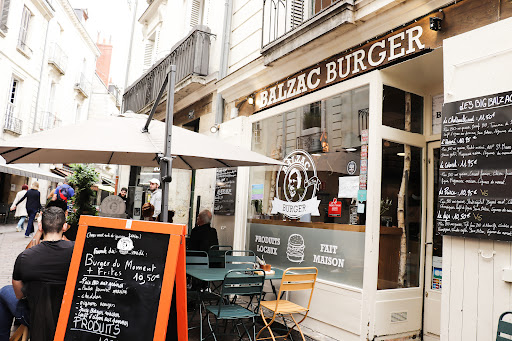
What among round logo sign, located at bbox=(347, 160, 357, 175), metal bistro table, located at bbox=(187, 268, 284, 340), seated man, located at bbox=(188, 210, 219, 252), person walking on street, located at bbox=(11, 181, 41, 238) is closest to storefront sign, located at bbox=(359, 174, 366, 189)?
round logo sign, located at bbox=(347, 160, 357, 175)

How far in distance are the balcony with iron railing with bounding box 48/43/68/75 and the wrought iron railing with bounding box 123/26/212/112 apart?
40.4ft

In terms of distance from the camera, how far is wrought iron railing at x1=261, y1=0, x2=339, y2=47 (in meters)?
6.52

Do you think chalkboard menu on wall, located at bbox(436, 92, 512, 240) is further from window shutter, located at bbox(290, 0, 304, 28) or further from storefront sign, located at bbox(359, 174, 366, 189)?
window shutter, located at bbox(290, 0, 304, 28)

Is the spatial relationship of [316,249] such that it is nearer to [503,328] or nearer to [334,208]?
[334,208]

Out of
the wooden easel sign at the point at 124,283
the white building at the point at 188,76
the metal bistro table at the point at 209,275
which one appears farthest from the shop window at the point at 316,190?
the wooden easel sign at the point at 124,283

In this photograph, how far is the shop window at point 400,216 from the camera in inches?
192

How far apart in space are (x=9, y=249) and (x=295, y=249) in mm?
8107

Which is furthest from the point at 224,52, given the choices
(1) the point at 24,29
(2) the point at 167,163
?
(1) the point at 24,29

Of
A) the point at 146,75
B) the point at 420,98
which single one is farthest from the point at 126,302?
the point at 146,75

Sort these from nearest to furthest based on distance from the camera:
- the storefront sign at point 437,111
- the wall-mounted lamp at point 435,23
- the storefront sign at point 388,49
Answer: the storefront sign at point 388,49, the wall-mounted lamp at point 435,23, the storefront sign at point 437,111

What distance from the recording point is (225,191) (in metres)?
7.99

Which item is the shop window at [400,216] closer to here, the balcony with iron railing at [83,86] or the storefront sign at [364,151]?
the storefront sign at [364,151]

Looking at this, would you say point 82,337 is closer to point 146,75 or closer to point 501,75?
point 501,75

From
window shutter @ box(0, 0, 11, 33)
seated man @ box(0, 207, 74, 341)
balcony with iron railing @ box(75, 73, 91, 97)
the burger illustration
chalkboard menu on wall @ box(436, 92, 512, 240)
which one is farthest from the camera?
balcony with iron railing @ box(75, 73, 91, 97)
